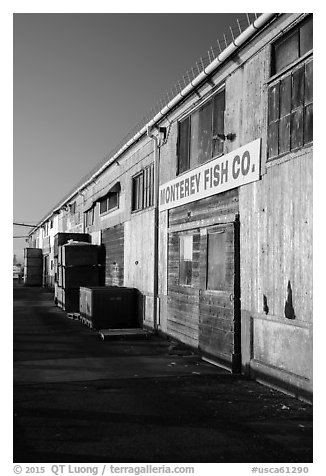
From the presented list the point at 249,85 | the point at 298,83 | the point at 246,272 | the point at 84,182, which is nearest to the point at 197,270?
the point at 246,272

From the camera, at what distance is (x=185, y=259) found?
12891mm

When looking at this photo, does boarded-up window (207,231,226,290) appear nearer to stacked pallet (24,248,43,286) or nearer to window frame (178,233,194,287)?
window frame (178,233,194,287)

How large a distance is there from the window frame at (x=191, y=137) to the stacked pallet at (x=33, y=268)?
3361 cm

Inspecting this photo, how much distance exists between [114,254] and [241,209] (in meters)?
11.6

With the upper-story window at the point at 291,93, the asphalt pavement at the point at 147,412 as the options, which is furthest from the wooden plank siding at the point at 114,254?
the upper-story window at the point at 291,93

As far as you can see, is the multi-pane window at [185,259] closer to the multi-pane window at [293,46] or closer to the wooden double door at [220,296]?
the wooden double door at [220,296]

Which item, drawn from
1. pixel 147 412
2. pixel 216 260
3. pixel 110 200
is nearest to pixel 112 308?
pixel 216 260

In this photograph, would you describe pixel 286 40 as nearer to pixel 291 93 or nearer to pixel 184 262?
pixel 291 93

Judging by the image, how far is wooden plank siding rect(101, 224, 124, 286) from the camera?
64.4 ft

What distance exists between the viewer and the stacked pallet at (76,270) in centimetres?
2141

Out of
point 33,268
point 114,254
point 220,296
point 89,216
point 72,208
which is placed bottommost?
point 33,268

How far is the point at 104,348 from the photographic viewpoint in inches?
498

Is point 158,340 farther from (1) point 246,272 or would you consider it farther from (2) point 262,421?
(2) point 262,421
